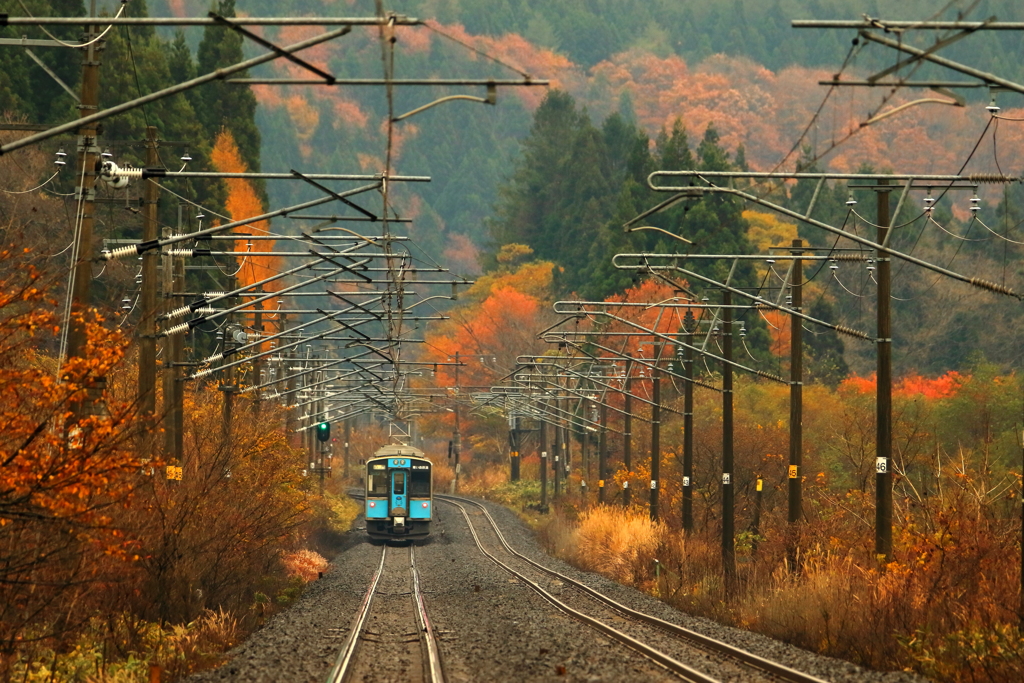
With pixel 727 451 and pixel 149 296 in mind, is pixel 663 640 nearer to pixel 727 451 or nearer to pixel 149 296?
pixel 149 296

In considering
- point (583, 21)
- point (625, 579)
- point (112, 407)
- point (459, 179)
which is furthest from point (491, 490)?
point (583, 21)

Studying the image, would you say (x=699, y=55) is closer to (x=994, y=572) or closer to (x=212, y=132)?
(x=212, y=132)

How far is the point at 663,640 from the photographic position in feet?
66.2

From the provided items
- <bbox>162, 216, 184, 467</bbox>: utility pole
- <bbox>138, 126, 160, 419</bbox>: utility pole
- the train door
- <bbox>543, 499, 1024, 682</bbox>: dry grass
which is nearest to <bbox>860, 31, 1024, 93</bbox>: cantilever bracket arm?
<bbox>543, 499, 1024, 682</bbox>: dry grass

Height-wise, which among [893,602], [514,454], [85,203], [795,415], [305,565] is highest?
[85,203]

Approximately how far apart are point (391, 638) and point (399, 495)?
95.5 feet

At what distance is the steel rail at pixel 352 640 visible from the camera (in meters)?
16.5

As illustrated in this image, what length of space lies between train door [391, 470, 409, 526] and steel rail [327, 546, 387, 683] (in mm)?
16186

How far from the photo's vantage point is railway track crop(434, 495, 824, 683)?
16.1 m

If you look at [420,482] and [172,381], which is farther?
[420,482]

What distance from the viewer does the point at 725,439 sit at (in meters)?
30.1

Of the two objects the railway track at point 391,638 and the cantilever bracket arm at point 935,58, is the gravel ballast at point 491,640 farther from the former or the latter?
the cantilever bracket arm at point 935,58

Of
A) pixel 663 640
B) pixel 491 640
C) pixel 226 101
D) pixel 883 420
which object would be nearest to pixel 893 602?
pixel 663 640

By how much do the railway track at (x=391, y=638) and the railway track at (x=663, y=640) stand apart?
2658mm
